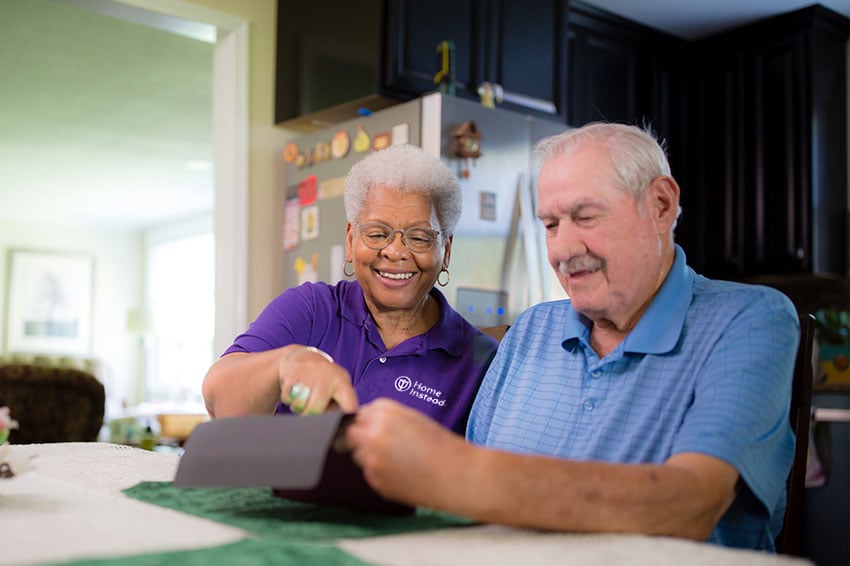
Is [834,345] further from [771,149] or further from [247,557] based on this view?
[247,557]

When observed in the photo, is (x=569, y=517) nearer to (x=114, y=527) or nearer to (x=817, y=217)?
(x=114, y=527)

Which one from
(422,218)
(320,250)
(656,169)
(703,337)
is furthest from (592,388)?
(320,250)

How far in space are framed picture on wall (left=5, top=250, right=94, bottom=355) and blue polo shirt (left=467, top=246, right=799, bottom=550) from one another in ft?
29.9

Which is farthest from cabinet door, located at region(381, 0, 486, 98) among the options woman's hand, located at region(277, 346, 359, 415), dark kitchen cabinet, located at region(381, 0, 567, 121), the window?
the window

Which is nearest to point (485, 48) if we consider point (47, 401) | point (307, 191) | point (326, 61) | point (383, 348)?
point (326, 61)

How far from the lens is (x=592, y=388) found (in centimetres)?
117

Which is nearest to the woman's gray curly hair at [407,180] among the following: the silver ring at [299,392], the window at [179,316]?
the silver ring at [299,392]

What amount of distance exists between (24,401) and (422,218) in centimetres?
293

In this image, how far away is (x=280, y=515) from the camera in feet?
2.95

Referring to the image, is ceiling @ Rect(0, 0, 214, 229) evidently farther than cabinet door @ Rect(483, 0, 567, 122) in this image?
Yes

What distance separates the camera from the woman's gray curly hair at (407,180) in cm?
161

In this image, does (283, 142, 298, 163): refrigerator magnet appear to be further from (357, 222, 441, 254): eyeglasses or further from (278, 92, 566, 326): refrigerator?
(357, 222, 441, 254): eyeglasses

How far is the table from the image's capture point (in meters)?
0.68

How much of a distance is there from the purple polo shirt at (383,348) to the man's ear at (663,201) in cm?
51
